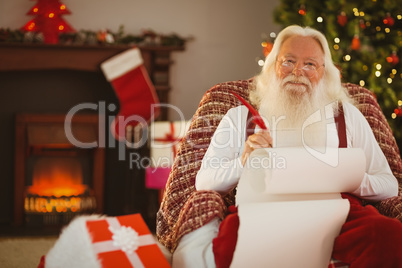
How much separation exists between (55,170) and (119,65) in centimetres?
111

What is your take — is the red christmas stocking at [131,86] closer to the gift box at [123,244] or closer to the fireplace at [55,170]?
the fireplace at [55,170]

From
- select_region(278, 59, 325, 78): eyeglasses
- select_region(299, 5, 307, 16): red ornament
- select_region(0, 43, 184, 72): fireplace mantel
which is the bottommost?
select_region(278, 59, 325, 78): eyeglasses

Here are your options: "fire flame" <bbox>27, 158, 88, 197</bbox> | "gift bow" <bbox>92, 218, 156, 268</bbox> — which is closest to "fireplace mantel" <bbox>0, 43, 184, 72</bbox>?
"fire flame" <bbox>27, 158, 88, 197</bbox>

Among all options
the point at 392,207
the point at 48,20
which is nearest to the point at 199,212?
the point at 392,207

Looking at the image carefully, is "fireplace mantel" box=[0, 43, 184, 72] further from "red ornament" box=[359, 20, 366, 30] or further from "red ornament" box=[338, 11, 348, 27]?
"red ornament" box=[359, 20, 366, 30]

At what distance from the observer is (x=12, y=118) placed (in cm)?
416

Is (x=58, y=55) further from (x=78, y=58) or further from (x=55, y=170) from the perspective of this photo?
(x=55, y=170)

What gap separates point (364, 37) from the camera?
3.60 meters

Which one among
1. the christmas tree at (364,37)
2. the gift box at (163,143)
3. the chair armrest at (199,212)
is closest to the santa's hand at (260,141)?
the chair armrest at (199,212)

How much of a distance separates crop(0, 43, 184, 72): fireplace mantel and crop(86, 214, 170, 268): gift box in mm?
2687

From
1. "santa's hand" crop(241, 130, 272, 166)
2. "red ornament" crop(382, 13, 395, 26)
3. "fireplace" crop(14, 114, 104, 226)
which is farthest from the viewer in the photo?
"fireplace" crop(14, 114, 104, 226)

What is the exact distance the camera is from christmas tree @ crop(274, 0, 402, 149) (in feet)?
11.4

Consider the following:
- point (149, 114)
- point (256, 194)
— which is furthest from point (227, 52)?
point (256, 194)

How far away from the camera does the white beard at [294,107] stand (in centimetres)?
204
